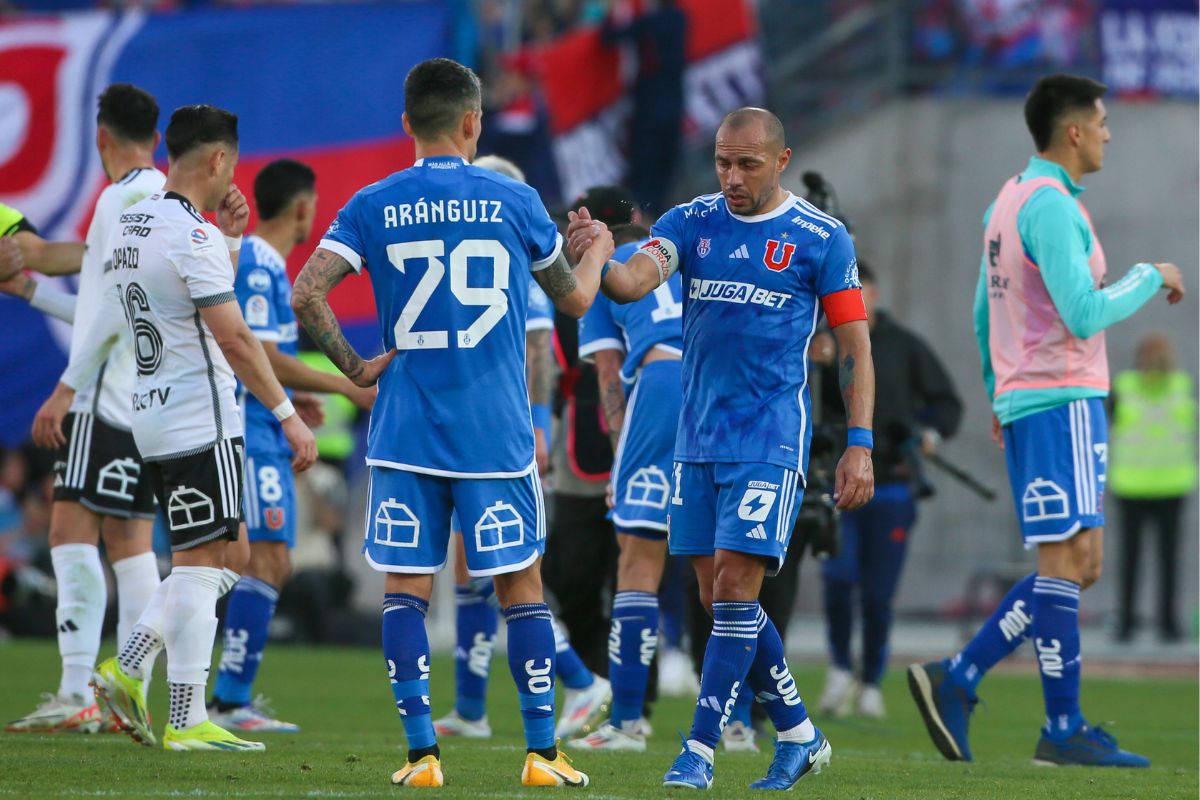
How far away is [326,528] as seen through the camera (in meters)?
15.9

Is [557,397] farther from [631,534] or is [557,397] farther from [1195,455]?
Result: [1195,455]

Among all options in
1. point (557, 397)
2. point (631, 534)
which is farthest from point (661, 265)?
point (557, 397)

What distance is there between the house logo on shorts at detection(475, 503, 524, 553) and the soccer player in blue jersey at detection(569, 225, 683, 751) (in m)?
2.08

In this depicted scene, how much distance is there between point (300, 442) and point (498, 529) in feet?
3.63

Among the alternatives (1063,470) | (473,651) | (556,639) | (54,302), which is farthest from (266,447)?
(1063,470)

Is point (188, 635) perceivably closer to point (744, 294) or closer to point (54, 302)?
point (54, 302)

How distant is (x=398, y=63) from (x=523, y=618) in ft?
32.1

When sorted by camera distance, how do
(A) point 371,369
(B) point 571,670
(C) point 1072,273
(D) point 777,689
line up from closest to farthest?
(A) point 371,369
(D) point 777,689
(C) point 1072,273
(B) point 571,670

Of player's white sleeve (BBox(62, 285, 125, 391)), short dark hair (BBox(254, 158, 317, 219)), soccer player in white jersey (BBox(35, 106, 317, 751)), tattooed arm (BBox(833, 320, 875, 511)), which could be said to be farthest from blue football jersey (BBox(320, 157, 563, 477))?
short dark hair (BBox(254, 158, 317, 219))

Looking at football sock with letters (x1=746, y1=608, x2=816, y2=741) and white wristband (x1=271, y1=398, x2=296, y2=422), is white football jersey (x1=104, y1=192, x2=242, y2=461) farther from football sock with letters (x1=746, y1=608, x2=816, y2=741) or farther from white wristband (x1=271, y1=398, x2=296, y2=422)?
football sock with letters (x1=746, y1=608, x2=816, y2=741)

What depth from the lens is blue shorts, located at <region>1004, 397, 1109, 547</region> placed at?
784 centimetres

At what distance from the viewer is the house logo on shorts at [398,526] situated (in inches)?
242

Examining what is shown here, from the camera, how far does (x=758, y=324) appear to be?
6469mm

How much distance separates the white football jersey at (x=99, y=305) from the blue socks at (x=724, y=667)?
296cm
